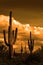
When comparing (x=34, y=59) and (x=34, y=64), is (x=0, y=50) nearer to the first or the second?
(x=34, y=59)

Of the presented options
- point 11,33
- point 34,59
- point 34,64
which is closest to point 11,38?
point 11,33

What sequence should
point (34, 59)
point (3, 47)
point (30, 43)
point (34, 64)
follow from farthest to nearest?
point (3, 47)
point (30, 43)
point (34, 59)
point (34, 64)

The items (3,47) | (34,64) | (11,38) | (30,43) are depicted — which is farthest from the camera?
(3,47)

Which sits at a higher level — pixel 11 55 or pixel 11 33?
pixel 11 33

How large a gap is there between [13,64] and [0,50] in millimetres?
15483

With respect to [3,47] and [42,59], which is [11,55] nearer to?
[42,59]

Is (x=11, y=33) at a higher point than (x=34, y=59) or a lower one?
higher

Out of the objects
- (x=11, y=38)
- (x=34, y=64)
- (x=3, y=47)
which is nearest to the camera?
(x=34, y=64)

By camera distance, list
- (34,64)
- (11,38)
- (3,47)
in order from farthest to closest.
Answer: (3,47), (11,38), (34,64)

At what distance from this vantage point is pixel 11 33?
25875 millimetres

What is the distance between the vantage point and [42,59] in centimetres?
2492

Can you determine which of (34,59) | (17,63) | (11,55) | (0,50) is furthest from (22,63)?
(0,50)

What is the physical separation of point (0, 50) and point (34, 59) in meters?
13.7

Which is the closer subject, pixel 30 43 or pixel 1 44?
pixel 30 43
